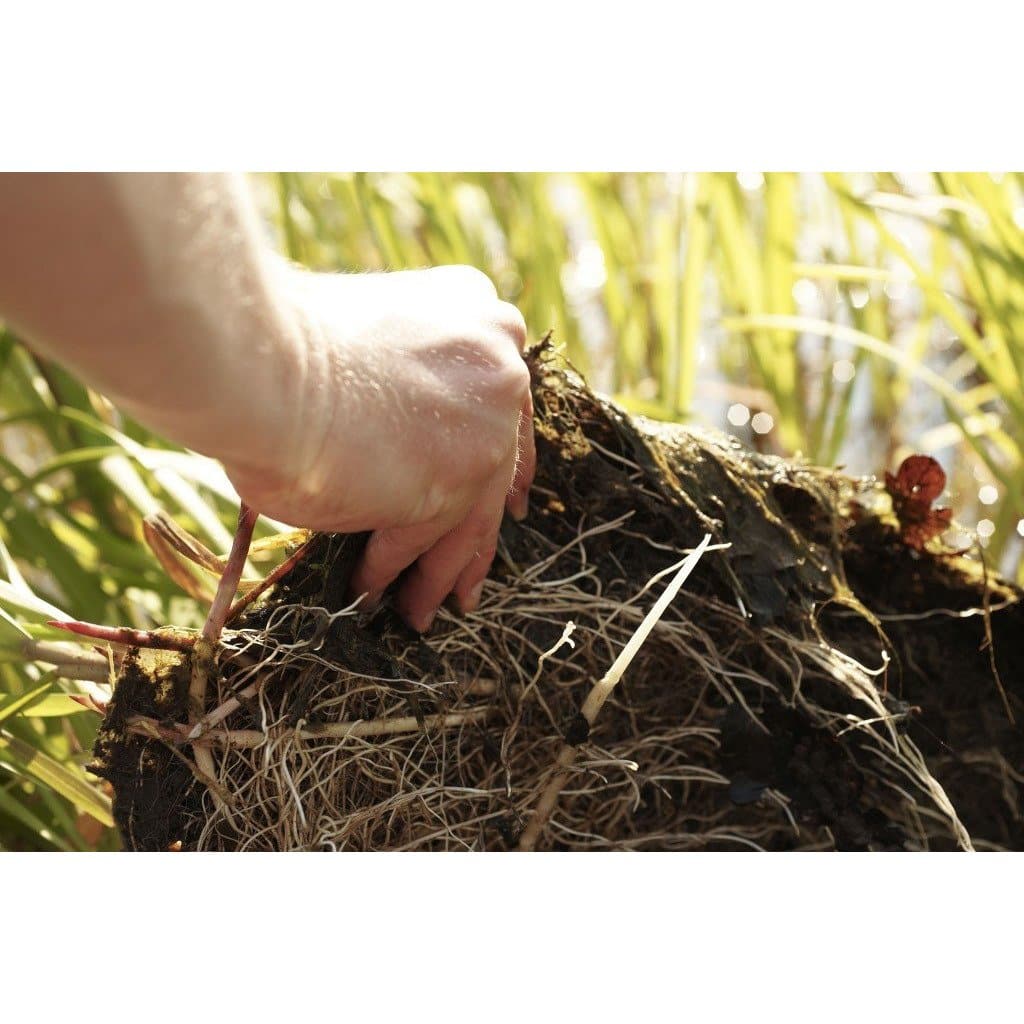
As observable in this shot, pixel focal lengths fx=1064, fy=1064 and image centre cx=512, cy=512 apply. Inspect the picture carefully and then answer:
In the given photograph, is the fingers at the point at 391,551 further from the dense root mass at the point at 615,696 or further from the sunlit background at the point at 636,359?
the sunlit background at the point at 636,359

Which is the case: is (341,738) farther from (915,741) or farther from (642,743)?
(915,741)

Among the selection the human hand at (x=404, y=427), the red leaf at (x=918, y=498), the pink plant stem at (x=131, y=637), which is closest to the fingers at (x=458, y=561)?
the human hand at (x=404, y=427)

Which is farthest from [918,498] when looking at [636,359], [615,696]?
[636,359]

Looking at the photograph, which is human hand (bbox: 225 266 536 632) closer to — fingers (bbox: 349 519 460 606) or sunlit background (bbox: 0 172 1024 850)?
fingers (bbox: 349 519 460 606)

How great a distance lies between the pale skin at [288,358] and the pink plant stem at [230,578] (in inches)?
2.1

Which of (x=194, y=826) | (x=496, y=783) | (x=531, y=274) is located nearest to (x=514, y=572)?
(x=496, y=783)

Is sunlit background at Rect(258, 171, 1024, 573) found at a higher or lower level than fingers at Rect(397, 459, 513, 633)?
lower

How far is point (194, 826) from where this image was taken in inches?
23.1

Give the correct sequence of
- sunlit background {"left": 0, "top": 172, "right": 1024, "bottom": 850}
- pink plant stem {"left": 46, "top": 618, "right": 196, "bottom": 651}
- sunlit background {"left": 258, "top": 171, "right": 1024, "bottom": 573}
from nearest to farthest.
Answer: pink plant stem {"left": 46, "top": 618, "right": 196, "bottom": 651} < sunlit background {"left": 0, "top": 172, "right": 1024, "bottom": 850} < sunlit background {"left": 258, "top": 171, "right": 1024, "bottom": 573}

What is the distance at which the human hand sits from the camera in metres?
0.48

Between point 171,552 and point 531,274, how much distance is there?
2.44 ft

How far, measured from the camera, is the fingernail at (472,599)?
0.61 meters

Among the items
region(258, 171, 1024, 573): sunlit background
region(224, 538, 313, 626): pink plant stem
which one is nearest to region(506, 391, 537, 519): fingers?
region(224, 538, 313, 626): pink plant stem

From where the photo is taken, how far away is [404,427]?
509 mm
